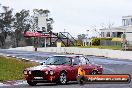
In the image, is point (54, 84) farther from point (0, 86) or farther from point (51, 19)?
point (51, 19)

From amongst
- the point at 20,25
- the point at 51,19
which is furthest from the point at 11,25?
the point at 51,19

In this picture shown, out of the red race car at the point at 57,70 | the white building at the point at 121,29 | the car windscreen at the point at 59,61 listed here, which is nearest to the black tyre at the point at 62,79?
the red race car at the point at 57,70

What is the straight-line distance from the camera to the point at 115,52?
Answer: 183 feet

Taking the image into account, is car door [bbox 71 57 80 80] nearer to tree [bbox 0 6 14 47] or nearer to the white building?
the white building

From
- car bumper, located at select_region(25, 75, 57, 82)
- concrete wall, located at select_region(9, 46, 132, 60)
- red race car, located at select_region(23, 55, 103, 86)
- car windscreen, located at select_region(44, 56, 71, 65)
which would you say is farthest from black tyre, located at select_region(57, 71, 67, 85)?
concrete wall, located at select_region(9, 46, 132, 60)

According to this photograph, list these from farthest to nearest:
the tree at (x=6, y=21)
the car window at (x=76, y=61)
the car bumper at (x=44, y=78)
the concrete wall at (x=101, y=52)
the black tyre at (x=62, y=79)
A: the tree at (x=6, y=21)
the concrete wall at (x=101, y=52)
the car window at (x=76, y=61)
the black tyre at (x=62, y=79)
the car bumper at (x=44, y=78)

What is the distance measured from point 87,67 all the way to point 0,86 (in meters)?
3.99

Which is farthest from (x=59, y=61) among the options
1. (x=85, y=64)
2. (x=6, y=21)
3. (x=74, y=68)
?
(x=6, y=21)

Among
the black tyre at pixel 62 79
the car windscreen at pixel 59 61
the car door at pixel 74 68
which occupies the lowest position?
the black tyre at pixel 62 79

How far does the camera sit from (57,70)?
1847 centimetres

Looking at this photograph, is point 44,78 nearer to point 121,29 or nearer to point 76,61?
point 76,61

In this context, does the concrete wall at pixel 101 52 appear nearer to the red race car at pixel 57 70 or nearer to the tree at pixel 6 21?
the red race car at pixel 57 70

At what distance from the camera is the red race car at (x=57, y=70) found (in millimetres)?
18297

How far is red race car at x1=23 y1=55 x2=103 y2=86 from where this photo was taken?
1830 centimetres
